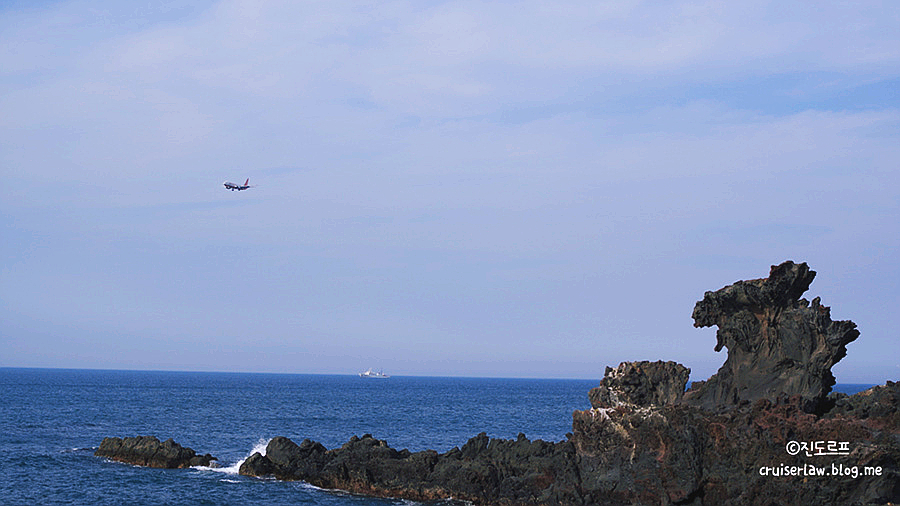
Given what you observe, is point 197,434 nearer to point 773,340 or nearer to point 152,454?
point 152,454

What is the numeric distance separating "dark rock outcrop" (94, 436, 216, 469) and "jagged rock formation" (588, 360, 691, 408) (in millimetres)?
30007

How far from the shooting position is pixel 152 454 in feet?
187

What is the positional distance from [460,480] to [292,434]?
4036cm

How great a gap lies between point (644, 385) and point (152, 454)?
35308 mm

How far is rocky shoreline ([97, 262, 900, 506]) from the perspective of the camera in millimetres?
35406

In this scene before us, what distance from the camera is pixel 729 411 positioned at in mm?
38062

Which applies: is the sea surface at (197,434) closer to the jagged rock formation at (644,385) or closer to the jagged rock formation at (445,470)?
the jagged rock formation at (445,470)

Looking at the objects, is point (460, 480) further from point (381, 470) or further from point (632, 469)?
point (632, 469)

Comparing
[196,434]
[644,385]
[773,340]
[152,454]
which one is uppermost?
[773,340]

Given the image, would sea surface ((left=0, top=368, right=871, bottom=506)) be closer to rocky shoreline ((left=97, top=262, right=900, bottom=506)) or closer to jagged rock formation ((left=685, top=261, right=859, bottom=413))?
rocky shoreline ((left=97, top=262, right=900, bottom=506))

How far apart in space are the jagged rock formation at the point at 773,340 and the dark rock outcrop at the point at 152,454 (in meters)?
34.9

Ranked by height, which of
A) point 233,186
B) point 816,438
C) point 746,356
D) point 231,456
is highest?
point 233,186

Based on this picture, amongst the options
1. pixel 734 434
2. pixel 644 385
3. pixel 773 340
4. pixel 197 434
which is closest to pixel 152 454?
pixel 197 434

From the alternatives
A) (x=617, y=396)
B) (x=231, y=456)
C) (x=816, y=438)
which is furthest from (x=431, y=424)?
(x=816, y=438)
